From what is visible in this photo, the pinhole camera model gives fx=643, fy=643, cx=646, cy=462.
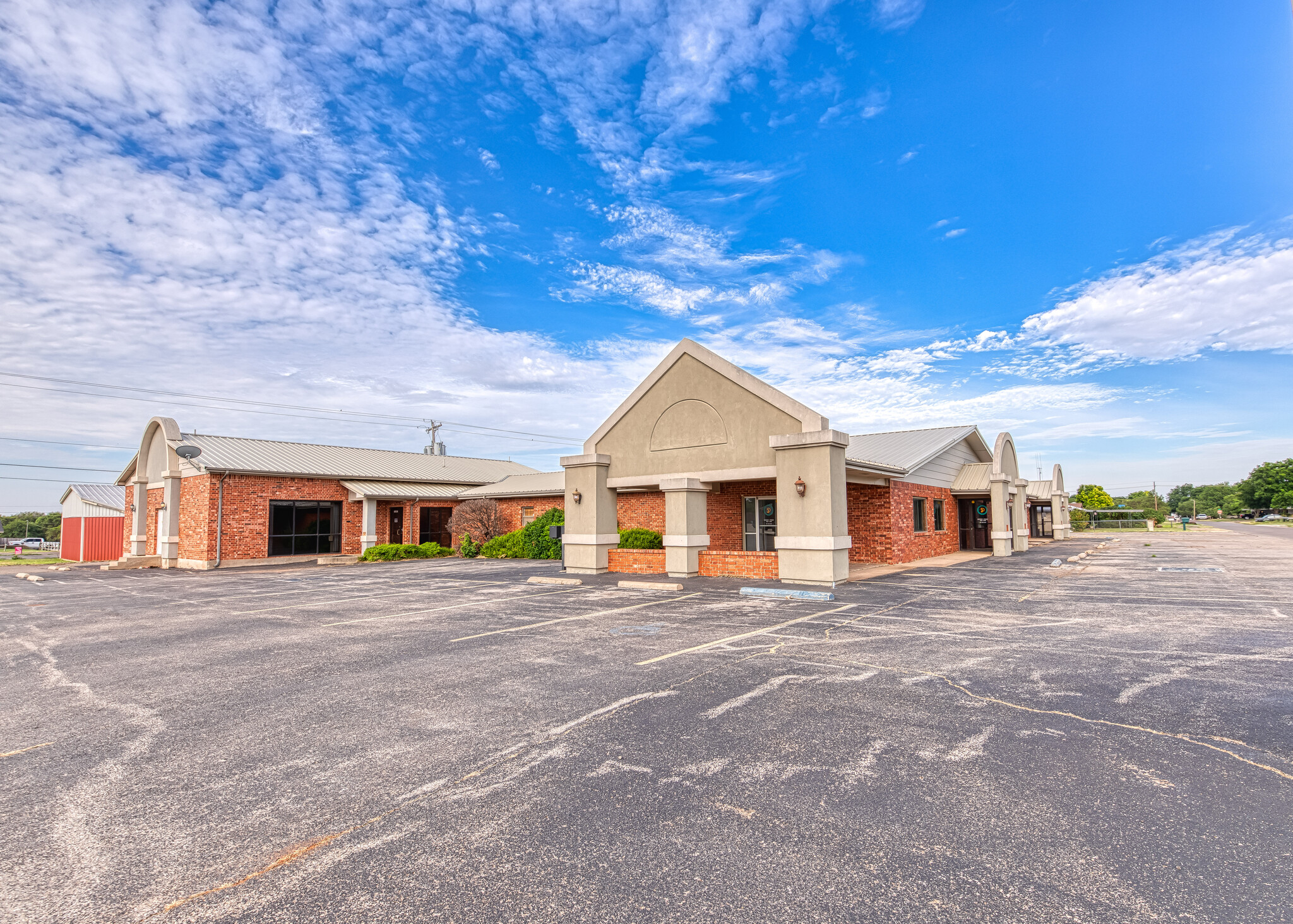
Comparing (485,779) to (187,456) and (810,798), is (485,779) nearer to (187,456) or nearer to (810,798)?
(810,798)

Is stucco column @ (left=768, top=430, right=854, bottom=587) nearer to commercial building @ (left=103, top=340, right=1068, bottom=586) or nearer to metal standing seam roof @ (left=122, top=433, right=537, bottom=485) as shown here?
commercial building @ (left=103, top=340, right=1068, bottom=586)

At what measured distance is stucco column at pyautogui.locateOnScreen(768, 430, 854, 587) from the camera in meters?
15.0

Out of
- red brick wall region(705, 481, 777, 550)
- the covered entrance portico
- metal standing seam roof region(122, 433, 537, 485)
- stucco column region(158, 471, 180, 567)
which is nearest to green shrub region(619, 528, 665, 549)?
the covered entrance portico

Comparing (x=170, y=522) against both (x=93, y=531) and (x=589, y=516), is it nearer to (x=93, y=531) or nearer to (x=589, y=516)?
(x=93, y=531)

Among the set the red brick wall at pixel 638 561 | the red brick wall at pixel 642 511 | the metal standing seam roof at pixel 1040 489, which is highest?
the metal standing seam roof at pixel 1040 489

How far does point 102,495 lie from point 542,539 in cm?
3303

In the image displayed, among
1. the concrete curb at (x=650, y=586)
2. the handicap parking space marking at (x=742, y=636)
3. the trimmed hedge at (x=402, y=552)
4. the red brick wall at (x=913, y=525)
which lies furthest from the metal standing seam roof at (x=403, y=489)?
the handicap parking space marking at (x=742, y=636)

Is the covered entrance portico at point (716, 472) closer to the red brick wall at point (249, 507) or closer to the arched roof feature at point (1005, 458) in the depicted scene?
the arched roof feature at point (1005, 458)

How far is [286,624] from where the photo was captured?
1128 centimetres

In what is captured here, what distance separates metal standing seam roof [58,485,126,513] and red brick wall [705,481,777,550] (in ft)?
118

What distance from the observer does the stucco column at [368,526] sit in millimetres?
28859

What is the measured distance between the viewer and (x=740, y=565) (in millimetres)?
17016

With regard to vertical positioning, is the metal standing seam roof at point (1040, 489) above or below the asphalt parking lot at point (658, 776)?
above

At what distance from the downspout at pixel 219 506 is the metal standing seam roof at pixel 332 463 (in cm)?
61
